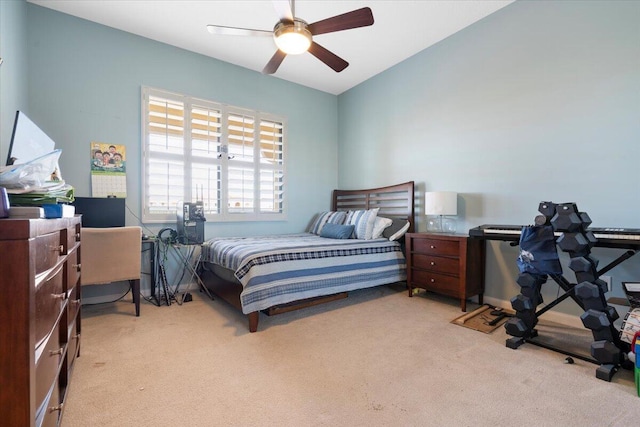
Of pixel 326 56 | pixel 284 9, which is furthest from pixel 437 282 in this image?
pixel 284 9

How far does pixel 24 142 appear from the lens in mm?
1768

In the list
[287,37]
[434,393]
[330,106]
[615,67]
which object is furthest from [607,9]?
[330,106]

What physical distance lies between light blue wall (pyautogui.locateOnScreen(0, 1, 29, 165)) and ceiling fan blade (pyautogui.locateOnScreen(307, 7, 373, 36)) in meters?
2.22

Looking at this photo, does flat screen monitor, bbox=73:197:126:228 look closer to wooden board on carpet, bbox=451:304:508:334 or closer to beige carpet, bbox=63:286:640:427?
beige carpet, bbox=63:286:640:427

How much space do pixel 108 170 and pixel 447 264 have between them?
12.2 ft

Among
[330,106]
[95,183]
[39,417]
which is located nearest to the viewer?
[39,417]

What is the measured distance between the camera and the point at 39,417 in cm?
84

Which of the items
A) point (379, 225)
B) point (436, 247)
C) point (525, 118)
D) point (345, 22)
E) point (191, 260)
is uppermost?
point (345, 22)

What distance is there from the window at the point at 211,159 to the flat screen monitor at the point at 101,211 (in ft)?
1.01

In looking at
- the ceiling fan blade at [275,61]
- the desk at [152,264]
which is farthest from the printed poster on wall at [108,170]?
the ceiling fan blade at [275,61]

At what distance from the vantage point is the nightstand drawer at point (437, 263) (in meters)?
2.87

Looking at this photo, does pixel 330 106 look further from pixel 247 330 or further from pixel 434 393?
pixel 434 393

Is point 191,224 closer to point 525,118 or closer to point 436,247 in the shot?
point 436,247

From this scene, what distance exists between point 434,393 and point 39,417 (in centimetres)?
164
